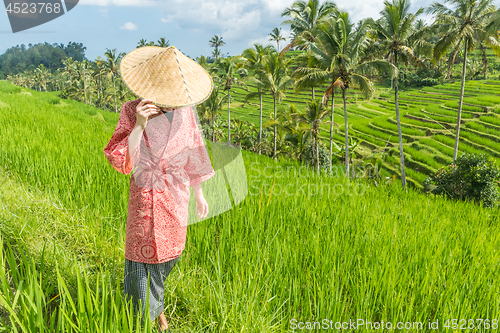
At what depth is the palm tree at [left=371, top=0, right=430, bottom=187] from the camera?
16594 mm

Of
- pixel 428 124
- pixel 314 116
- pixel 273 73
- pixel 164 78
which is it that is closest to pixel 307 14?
pixel 273 73

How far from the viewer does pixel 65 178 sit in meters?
2.57

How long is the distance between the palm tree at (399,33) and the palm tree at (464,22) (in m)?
Result: 1.17

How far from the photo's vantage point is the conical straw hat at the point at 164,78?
123 cm

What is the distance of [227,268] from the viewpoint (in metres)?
1.76

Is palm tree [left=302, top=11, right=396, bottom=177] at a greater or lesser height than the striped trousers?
greater

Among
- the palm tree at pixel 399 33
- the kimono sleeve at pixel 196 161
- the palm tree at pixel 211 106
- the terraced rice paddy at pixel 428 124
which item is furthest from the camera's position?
the palm tree at pixel 211 106

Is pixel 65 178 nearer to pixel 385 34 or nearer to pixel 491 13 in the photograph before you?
pixel 385 34

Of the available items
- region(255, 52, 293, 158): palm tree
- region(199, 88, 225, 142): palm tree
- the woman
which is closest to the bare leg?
the woman

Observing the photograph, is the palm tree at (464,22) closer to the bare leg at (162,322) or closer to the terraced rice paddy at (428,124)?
the terraced rice paddy at (428,124)

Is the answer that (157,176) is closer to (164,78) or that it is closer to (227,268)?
(164,78)

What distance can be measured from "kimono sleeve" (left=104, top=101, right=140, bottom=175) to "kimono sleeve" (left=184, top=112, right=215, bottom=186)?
25cm

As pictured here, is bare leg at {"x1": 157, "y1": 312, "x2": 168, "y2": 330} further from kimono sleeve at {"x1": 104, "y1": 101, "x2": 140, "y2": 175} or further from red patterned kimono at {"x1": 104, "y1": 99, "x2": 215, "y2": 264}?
kimono sleeve at {"x1": 104, "y1": 101, "x2": 140, "y2": 175}

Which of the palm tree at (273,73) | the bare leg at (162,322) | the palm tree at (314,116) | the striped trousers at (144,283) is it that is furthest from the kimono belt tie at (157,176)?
the palm tree at (273,73)
